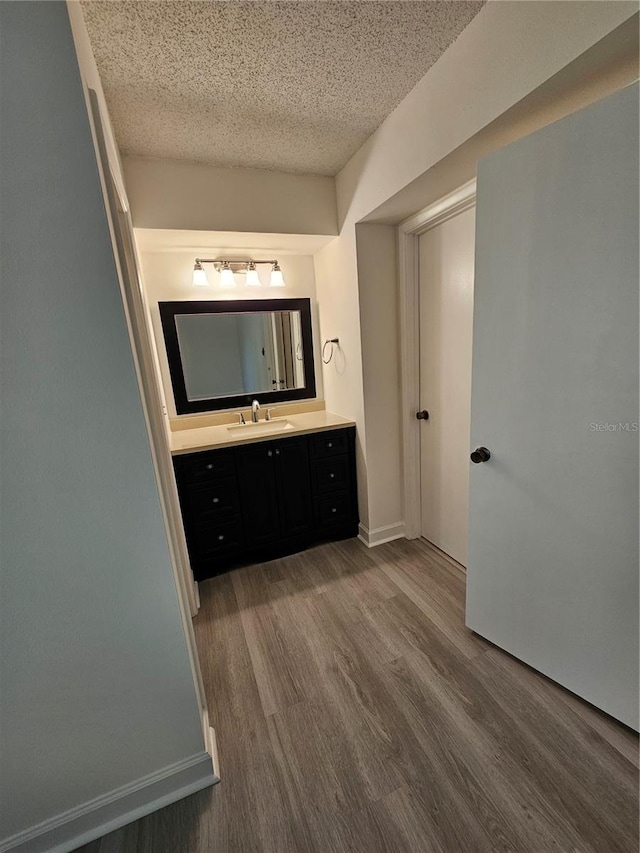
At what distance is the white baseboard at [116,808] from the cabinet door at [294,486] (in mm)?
1298

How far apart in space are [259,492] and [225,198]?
1759 millimetres

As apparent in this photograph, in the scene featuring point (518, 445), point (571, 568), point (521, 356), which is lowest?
point (571, 568)

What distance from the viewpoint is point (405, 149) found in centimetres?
154

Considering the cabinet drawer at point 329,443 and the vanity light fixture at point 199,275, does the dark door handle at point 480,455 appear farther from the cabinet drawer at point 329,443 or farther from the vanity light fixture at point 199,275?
the vanity light fixture at point 199,275

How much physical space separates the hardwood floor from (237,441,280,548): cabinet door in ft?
1.79

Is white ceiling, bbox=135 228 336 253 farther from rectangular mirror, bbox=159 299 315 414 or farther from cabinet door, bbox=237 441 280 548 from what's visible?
cabinet door, bbox=237 441 280 548

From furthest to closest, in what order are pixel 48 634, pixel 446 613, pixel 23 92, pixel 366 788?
1. pixel 446 613
2. pixel 366 788
3. pixel 48 634
4. pixel 23 92

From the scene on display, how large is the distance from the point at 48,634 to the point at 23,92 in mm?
1264

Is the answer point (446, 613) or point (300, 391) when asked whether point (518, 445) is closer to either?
point (446, 613)

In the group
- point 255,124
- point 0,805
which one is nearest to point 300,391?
point 255,124

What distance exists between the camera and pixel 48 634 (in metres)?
0.92

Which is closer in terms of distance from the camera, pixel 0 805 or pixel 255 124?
pixel 0 805

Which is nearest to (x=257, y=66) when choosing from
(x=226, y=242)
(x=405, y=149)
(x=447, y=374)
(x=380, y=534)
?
(x=405, y=149)

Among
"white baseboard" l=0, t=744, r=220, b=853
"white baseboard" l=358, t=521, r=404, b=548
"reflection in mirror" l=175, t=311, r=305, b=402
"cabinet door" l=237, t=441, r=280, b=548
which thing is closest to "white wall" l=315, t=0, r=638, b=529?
"white baseboard" l=358, t=521, r=404, b=548
